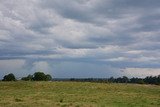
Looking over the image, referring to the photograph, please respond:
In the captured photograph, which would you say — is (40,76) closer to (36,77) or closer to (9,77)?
(36,77)

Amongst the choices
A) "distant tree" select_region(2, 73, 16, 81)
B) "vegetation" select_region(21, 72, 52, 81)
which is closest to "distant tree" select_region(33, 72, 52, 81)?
"vegetation" select_region(21, 72, 52, 81)

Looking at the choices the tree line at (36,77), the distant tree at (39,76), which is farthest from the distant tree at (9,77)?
the distant tree at (39,76)

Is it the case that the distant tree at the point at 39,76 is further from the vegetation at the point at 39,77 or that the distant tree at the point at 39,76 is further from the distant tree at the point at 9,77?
the distant tree at the point at 9,77

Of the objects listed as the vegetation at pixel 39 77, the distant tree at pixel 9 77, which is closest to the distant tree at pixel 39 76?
the vegetation at pixel 39 77

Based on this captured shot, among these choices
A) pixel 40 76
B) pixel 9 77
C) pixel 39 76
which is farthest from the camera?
pixel 39 76

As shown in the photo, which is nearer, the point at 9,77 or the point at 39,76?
the point at 9,77

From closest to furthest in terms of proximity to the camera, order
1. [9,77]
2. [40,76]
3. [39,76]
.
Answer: [9,77] → [40,76] → [39,76]

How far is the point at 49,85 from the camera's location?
215 ft

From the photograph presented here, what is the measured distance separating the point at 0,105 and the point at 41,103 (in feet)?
12.6

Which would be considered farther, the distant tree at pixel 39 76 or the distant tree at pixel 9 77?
the distant tree at pixel 39 76

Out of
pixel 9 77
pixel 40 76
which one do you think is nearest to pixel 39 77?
pixel 40 76

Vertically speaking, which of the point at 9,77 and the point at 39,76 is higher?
the point at 39,76

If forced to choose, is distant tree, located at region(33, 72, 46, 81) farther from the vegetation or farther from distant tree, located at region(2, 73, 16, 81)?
distant tree, located at region(2, 73, 16, 81)

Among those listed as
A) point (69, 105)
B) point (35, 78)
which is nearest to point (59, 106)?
point (69, 105)
